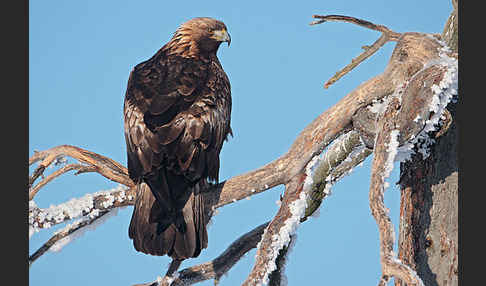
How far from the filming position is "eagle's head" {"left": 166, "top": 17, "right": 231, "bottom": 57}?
6.68 meters

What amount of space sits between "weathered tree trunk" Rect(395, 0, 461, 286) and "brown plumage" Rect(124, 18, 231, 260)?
5.70ft

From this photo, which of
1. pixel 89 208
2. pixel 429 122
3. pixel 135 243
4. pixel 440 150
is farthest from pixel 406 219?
pixel 89 208

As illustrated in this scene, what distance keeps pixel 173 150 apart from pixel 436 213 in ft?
7.34

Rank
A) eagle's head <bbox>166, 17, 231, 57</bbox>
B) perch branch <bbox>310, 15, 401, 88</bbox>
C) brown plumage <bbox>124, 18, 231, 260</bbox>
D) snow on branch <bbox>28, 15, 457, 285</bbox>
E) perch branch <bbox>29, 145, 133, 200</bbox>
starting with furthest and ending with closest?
eagle's head <bbox>166, 17, 231, 57</bbox> < perch branch <bbox>29, 145, 133, 200</bbox> < perch branch <bbox>310, 15, 401, 88</bbox> < brown plumage <bbox>124, 18, 231, 260</bbox> < snow on branch <bbox>28, 15, 457, 285</bbox>

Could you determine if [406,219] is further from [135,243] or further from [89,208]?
[89,208]

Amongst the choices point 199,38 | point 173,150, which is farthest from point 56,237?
point 199,38

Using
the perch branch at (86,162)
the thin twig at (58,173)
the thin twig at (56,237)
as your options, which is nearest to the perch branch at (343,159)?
the perch branch at (86,162)

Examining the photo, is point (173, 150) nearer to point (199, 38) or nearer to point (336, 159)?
point (336, 159)

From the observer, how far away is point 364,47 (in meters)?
5.06

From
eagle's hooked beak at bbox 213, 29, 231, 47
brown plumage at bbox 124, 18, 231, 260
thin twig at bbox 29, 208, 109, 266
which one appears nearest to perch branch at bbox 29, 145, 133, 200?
thin twig at bbox 29, 208, 109, 266

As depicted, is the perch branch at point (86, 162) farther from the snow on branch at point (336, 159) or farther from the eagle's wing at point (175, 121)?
the eagle's wing at point (175, 121)

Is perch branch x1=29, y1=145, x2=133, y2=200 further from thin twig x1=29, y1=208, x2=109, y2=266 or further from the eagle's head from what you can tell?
the eagle's head

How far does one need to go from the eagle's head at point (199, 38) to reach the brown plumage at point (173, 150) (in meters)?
0.99

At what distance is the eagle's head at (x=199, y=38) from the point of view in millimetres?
6680
